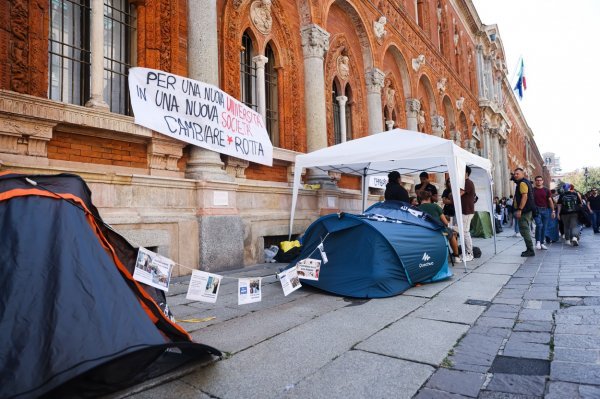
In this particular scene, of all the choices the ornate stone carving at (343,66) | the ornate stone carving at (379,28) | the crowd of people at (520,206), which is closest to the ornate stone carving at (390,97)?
the ornate stone carving at (379,28)

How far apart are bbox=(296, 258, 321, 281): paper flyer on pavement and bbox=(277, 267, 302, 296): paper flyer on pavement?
1.13 feet

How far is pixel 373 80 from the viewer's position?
1348 centimetres

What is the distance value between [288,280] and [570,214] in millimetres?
9950

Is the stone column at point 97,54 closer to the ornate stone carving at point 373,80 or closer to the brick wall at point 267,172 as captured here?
the brick wall at point 267,172

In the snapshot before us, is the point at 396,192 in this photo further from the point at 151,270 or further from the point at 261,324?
the point at 151,270

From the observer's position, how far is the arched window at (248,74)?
29.7 ft

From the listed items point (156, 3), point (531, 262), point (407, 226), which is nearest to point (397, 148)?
point (407, 226)

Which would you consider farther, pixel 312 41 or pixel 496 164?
pixel 496 164

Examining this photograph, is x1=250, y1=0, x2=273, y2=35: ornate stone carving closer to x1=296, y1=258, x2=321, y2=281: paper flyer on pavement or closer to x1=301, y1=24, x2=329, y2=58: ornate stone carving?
x1=301, y1=24, x2=329, y2=58: ornate stone carving

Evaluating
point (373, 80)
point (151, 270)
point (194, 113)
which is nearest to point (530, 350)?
point (151, 270)

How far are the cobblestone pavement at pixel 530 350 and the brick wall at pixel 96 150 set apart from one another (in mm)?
5243

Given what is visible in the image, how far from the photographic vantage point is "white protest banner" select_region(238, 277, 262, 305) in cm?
385

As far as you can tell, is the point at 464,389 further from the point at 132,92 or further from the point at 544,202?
the point at 544,202

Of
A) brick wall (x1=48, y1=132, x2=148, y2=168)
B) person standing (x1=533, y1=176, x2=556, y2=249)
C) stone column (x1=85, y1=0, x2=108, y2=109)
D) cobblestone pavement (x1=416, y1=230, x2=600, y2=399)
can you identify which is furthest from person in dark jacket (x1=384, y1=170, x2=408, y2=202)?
person standing (x1=533, y1=176, x2=556, y2=249)
